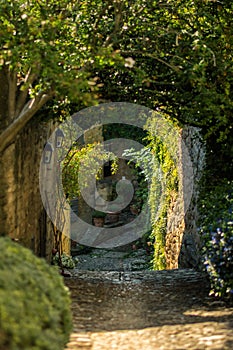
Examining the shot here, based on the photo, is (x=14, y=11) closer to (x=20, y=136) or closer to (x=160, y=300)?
→ (x=20, y=136)

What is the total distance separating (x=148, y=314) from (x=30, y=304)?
104 inches

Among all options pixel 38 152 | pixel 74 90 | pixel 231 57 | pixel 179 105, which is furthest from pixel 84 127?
pixel 74 90

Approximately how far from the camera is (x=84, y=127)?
10.3m

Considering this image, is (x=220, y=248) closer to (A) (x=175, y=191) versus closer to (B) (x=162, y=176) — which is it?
(A) (x=175, y=191)

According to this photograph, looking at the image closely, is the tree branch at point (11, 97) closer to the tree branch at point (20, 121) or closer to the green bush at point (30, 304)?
the tree branch at point (20, 121)

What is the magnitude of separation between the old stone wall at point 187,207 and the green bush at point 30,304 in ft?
16.4

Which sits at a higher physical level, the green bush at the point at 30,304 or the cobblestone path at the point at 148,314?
the green bush at the point at 30,304

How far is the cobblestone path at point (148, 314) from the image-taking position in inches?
186

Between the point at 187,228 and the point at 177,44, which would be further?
the point at 187,228

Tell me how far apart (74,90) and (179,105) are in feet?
10.2

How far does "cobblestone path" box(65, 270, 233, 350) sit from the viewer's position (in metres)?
4.73

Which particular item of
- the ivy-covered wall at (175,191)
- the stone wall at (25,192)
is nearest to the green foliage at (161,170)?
the ivy-covered wall at (175,191)

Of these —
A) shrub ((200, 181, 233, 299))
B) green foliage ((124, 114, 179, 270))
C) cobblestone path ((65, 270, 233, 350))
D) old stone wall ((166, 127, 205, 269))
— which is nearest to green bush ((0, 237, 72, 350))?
cobblestone path ((65, 270, 233, 350))

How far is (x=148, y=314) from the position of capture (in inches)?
233
